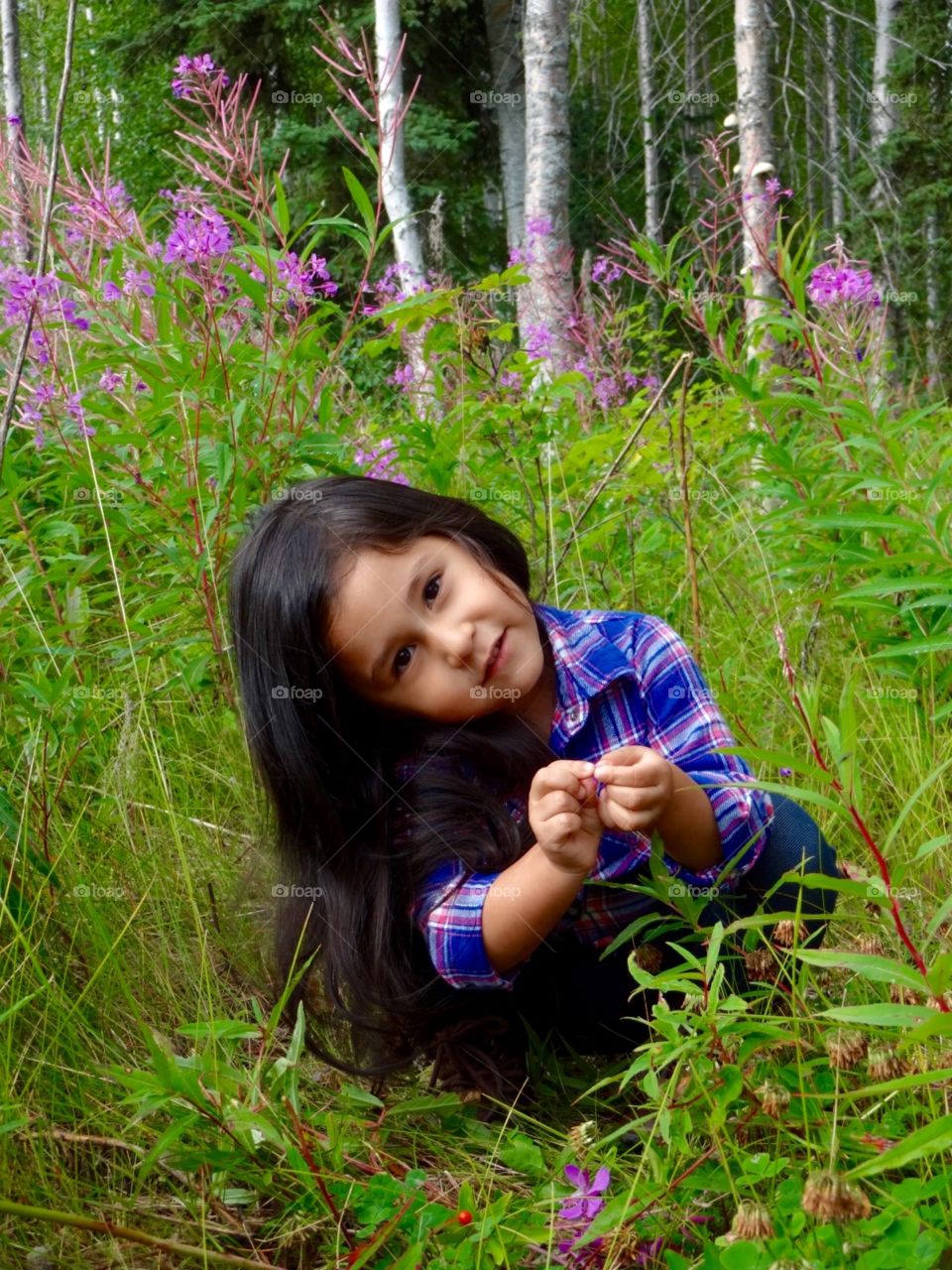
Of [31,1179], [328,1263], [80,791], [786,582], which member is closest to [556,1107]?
[328,1263]

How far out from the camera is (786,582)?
2.46 metres

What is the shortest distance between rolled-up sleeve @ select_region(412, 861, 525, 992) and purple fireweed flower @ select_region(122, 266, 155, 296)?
1122 millimetres

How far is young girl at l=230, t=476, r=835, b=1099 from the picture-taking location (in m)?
1.49

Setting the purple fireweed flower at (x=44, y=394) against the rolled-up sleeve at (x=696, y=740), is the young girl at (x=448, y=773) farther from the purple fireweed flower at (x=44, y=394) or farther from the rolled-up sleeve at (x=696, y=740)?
the purple fireweed flower at (x=44, y=394)

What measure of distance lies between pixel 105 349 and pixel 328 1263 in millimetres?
1429

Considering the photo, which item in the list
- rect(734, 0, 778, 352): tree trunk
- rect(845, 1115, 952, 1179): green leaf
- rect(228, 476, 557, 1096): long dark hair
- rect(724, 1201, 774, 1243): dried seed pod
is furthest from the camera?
rect(734, 0, 778, 352): tree trunk

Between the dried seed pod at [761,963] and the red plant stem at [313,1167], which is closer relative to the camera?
the red plant stem at [313,1167]

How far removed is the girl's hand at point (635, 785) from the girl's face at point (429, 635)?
268 mm

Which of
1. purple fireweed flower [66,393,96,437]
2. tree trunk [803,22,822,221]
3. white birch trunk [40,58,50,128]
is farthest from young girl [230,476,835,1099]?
white birch trunk [40,58,50,128]

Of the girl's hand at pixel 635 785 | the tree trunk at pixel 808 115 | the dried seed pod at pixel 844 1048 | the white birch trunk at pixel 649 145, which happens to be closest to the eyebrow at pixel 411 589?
the girl's hand at pixel 635 785

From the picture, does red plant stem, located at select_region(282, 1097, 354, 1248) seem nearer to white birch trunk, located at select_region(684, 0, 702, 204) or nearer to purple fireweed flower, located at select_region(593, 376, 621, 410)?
purple fireweed flower, located at select_region(593, 376, 621, 410)

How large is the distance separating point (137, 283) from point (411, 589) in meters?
0.92

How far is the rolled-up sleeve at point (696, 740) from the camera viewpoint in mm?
1493

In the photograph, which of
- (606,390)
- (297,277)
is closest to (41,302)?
(297,277)
